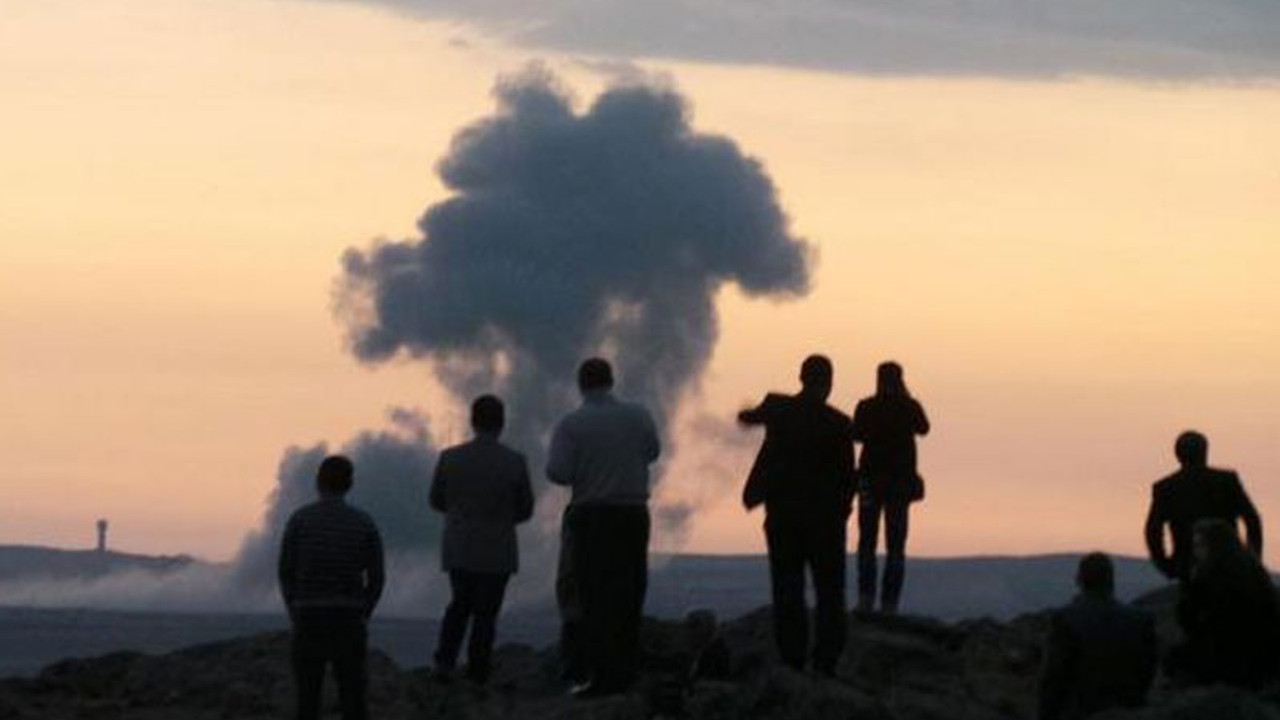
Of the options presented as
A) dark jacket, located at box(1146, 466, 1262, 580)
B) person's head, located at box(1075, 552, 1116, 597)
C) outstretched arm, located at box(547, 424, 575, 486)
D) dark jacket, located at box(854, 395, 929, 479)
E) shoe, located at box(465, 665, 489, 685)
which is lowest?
shoe, located at box(465, 665, 489, 685)

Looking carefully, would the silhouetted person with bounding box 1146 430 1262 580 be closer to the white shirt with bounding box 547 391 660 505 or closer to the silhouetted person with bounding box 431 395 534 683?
the white shirt with bounding box 547 391 660 505

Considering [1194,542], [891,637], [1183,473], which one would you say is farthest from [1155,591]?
[1194,542]

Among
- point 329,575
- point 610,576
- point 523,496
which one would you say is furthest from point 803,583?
point 329,575

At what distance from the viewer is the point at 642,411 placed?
22.6m

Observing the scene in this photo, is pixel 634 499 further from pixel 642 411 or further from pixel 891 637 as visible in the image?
pixel 891 637

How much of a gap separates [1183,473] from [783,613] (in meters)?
2.83

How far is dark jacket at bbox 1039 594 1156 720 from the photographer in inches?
794

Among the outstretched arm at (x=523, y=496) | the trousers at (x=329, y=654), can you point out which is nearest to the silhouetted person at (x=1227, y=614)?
the outstretched arm at (x=523, y=496)

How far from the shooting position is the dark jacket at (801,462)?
22656 mm

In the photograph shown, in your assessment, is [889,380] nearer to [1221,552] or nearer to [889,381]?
[889,381]

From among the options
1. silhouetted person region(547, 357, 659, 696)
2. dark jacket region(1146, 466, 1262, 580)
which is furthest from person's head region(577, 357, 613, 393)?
dark jacket region(1146, 466, 1262, 580)

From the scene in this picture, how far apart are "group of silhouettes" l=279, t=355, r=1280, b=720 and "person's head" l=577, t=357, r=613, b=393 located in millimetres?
15

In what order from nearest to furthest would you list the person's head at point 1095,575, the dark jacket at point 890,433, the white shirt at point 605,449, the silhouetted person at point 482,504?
the person's head at point 1095,575
the white shirt at point 605,449
the silhouetted person at point 482,504
the dark jacket at point 890,433

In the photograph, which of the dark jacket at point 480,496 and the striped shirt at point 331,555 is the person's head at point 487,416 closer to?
the dark jacket at point 480,496
